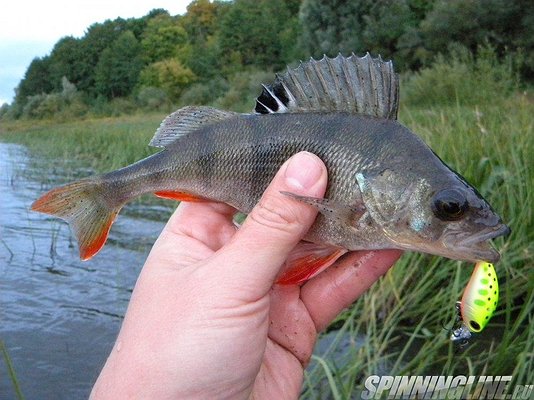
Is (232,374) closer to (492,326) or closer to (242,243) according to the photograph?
(242,243)

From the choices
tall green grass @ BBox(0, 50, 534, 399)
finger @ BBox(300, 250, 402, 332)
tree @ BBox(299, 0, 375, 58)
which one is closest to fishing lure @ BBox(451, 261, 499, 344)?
finger @ BBox(300, 250, 402, 332)

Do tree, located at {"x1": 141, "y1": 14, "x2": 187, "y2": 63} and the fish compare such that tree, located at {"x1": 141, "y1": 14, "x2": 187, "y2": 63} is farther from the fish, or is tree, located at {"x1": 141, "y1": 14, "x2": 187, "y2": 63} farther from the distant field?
the fish

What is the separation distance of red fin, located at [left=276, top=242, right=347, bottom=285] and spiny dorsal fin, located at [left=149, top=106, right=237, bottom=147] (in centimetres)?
69

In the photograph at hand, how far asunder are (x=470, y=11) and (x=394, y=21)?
291 inches

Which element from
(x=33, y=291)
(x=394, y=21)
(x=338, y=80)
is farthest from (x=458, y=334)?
(x=394, y=21)

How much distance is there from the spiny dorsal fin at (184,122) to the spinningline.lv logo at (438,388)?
1585 mm

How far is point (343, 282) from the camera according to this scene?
262 centimetres

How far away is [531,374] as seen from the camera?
2812mm

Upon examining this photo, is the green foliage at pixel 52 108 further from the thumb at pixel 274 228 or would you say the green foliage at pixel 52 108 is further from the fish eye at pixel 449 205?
the fish eye at pixel 449 205

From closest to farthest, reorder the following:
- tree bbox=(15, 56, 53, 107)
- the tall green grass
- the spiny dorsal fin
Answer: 1. the spiny dorsal fin
2. the tall green grass
3. tree bbox=(15, 56, 53, 107)

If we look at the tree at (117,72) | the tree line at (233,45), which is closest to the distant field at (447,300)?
the tree line at (233,45)

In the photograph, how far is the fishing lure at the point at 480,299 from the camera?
2014 millimetres

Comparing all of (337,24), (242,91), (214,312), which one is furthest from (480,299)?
(337,24)

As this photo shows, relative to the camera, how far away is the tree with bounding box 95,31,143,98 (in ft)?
232
